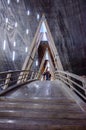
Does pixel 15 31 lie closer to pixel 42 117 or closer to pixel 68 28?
pixel 68 28

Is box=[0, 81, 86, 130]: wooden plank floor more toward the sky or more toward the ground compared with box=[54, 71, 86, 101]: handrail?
more toward the ground

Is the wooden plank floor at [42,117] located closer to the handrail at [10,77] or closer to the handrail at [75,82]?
the handrail at [75,82]

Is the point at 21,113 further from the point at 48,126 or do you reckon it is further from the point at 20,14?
the point at 20,14

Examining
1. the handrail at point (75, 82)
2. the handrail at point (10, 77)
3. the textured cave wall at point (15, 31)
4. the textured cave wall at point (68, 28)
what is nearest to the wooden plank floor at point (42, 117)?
the handrail at point (75, 82)

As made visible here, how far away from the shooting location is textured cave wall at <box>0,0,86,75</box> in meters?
12.9

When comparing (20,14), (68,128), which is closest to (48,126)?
(68,128)

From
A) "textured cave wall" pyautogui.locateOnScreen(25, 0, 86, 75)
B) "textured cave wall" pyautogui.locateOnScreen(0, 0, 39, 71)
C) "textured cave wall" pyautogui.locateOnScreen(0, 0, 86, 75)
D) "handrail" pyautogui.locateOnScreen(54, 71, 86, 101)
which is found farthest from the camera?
"textured cave wall" pyautogui.locateOnScreen(0, 0, 39, 71)

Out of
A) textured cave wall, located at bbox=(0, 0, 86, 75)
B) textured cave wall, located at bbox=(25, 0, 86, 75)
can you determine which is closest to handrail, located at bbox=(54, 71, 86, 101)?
textured cave wall, located at bbox=(25, 0, 86, 75)

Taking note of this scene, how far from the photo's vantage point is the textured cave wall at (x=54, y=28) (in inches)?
510

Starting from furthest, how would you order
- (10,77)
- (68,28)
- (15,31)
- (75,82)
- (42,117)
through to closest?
(15,31)
(68,28)
(10,77)
(75,82)
(42,117)

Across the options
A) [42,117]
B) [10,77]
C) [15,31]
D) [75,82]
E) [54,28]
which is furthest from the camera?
[54,28]

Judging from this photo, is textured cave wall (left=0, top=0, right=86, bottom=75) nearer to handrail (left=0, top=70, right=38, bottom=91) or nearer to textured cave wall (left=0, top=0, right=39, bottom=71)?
textured cave wall (left=0, top=0, right=39, bottom=71)

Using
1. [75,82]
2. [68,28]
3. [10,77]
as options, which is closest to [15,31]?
[68,28]

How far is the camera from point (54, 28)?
15.9m
